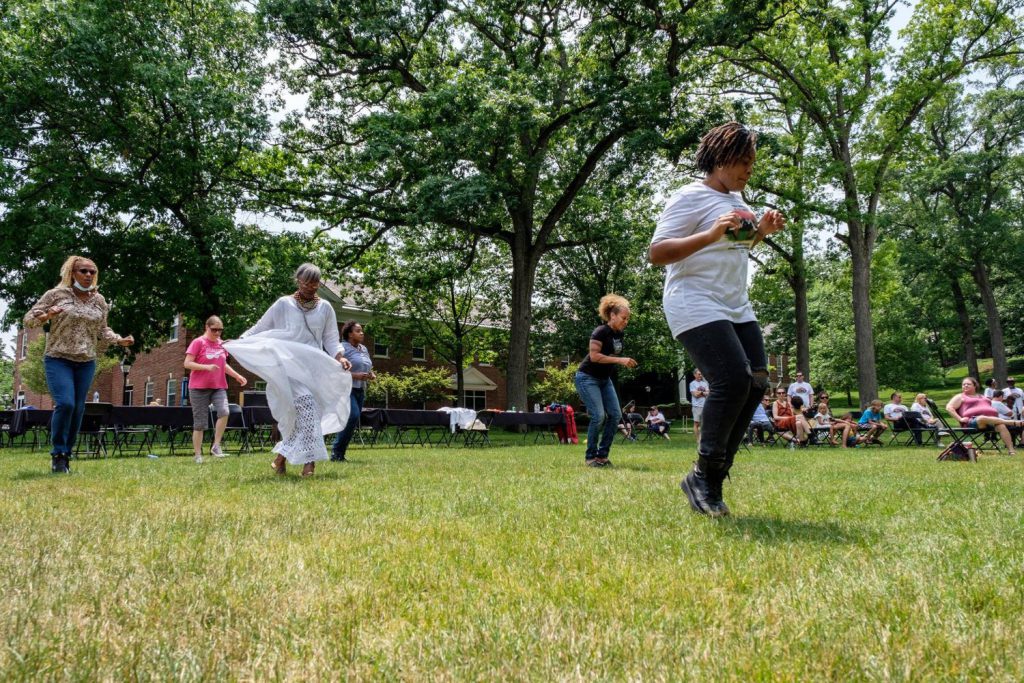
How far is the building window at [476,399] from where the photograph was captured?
47.2 meters

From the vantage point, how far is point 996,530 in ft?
11.2

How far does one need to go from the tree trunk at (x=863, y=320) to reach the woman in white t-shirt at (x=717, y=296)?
21.7 m

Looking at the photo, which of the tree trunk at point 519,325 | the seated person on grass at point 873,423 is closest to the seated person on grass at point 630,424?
the tree trunk at point 519,325

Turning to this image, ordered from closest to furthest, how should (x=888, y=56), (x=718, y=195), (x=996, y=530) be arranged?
1. (x=996, y=530)
2. (x=718, y=195)
3. (x=888, y=56)

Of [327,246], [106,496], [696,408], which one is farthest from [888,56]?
[106,496]

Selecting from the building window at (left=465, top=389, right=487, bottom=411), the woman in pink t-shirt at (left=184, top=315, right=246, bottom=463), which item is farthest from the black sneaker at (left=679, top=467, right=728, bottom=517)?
the building window at (left=465, top=389, right=487, bottom=411)

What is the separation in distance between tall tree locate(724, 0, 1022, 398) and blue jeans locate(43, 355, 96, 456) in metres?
21.0

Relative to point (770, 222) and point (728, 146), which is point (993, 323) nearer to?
point (728, 146)

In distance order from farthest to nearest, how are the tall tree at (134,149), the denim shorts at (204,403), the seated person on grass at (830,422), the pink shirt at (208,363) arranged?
the tall tree at (134,149), the seated person on grass at (830,422), the pink shirt at (208,363), the denim shorts at (204,403)

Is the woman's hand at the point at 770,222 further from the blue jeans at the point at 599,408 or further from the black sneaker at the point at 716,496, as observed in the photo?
the blue jeans at the point at 599,408

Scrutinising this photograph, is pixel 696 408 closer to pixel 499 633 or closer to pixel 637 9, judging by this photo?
pixel 637 9

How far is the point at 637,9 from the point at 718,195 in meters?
16.8

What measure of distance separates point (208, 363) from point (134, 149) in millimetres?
13806

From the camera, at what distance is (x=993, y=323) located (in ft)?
119
